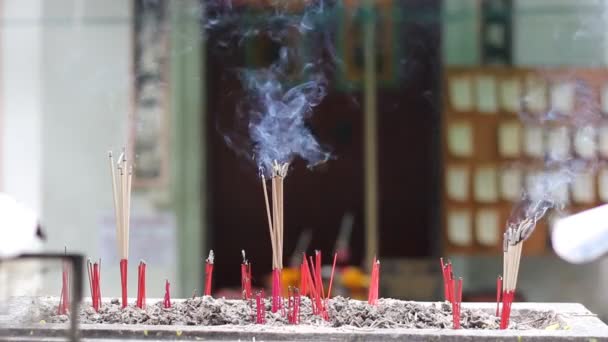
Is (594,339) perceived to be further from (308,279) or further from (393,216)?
(393,216)

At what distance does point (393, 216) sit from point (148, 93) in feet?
5.59

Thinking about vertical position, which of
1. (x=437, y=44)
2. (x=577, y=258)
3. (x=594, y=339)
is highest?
(x=437, y=44)

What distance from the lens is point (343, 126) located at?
16.9 feet

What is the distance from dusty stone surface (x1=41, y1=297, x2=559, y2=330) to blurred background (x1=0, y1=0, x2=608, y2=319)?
78.8 inches

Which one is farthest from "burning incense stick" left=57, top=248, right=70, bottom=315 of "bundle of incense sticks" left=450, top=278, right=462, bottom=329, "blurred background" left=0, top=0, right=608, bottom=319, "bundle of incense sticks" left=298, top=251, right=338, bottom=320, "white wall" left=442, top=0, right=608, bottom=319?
"white wall" left=442, top=0, right=608, bottom=319

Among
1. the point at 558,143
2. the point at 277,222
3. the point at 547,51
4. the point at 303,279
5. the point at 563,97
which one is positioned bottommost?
the point at 303,279

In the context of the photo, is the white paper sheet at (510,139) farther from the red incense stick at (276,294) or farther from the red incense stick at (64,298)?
the red incense stick at (64,298)

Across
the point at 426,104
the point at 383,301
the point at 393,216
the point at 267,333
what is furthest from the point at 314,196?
the point at 267,333

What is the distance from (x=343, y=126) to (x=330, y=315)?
2.59 meters

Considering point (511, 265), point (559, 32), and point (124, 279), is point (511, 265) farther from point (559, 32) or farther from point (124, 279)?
point (559, 32)

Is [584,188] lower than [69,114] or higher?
lower

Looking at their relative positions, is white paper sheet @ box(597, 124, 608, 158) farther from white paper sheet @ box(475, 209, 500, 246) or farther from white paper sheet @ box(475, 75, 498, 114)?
white paper sheet @ box(475, 209, 500, 246)

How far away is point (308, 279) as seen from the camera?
8.96ft

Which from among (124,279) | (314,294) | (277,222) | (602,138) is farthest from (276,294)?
(602,138)
